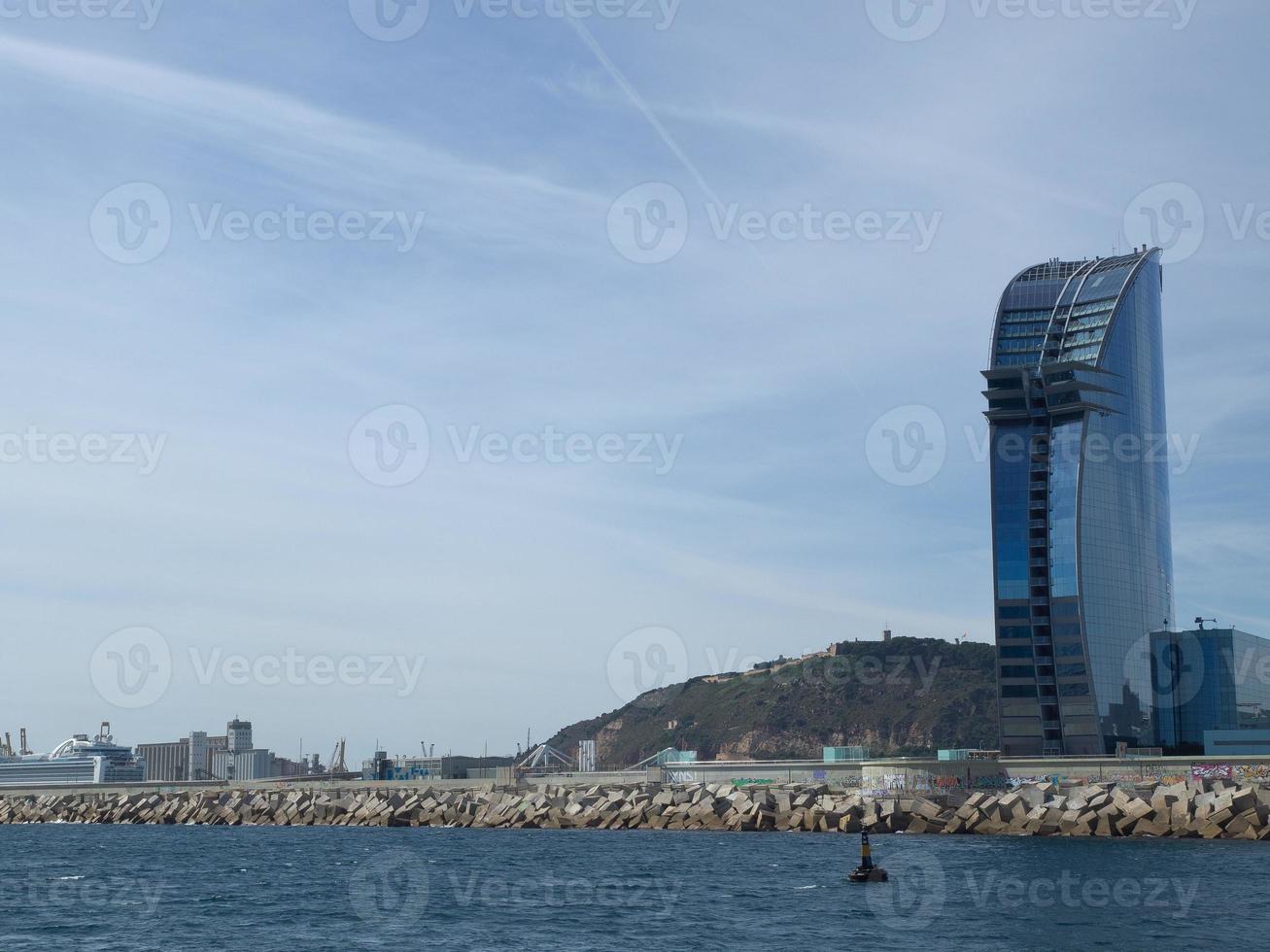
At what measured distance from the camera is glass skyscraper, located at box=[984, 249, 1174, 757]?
181m

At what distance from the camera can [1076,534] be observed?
180125mm

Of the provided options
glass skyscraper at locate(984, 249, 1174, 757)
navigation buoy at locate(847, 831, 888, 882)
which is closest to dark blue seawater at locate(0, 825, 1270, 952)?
navigation buoy at locate(847, 831, 888, 882)

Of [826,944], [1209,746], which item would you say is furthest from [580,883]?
[1209,746]

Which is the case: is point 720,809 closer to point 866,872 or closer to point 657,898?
point 866,872

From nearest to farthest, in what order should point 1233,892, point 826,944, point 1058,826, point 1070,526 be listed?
1. point 826,944
2. point 1233,892
3. point 1058,826
4. point 1070,526

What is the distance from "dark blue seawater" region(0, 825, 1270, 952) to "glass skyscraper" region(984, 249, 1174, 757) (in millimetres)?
86916

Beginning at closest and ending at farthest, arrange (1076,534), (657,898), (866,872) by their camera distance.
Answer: (657,898)
(866,872)
(1076,534)

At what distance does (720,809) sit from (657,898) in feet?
169

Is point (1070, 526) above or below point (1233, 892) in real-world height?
above

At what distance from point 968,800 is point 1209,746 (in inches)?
3679

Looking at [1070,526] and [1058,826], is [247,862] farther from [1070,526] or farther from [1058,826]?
[1070,526]

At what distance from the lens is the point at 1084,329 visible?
194000 millimetres

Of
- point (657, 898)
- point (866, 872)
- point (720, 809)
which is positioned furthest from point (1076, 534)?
point (657, 898)

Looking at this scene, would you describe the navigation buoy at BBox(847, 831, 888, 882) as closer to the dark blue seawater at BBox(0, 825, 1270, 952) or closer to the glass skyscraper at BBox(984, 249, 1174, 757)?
the dark blue seawater at BBox(0, 825, 1270, 952)
